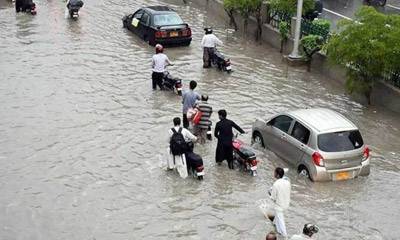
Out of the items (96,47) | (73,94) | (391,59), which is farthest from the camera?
(96,47)

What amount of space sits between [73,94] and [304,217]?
1000 centimetres

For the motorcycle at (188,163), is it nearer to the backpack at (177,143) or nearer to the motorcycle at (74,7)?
the backpack at (177,143)

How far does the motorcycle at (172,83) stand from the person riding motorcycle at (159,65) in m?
0.15

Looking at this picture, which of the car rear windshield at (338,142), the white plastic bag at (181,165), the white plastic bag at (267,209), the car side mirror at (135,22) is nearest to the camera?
the white plastic bag at (267,209)

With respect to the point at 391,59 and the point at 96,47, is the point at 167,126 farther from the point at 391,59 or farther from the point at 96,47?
the point at 96,47

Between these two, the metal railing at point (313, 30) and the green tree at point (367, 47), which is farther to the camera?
the metal railing at point (313, 30)

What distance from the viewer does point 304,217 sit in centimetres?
1327

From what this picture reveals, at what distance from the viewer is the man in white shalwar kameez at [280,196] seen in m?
11.9

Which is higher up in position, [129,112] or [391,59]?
[391,59]

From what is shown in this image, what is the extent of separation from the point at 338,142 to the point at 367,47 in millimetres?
5686

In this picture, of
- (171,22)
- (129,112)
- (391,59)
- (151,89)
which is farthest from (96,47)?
(391,59)

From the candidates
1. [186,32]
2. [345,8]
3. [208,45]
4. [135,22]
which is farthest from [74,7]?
[345,8]

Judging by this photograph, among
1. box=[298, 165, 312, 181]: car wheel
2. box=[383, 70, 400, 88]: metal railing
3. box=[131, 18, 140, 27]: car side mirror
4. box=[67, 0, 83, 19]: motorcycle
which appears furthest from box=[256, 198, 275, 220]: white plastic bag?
box=[67, 0, 83, 19]: motorcycle

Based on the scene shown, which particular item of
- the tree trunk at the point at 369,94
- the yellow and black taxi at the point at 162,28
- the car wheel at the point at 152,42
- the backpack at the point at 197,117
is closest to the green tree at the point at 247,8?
the yellow and black taxi at the point at 162,28
